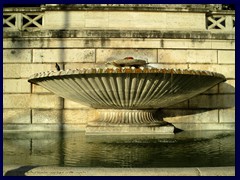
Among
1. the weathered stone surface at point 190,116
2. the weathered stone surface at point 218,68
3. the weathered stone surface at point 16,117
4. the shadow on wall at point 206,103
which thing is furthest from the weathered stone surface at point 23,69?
the weathered stone surface at point 218,68

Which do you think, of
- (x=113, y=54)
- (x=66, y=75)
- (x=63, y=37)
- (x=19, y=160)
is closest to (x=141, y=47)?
(x=113, y=54)

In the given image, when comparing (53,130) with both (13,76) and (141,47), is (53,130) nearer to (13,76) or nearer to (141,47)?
(13,76)

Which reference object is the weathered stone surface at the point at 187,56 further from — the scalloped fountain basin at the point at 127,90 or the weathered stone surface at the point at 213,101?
the scalloped fountain basin at the point at 127,90

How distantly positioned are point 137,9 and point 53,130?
12.1 feet

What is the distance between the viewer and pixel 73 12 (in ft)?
26.3

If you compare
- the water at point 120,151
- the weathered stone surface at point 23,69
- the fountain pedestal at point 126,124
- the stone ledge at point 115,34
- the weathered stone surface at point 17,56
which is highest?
the stone ledge at point 115,34

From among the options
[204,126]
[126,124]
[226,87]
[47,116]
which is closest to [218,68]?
[226,87]

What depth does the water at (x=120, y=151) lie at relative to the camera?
4055 millimetres

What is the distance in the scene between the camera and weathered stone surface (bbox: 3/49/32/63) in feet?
25.6

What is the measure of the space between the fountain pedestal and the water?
7.7 inches

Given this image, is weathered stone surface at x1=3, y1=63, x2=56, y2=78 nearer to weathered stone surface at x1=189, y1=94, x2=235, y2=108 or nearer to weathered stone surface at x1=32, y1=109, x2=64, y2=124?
weathered stone surface at x1=32, y1=109, x2=64, y2=124

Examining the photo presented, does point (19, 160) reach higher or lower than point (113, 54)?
lower

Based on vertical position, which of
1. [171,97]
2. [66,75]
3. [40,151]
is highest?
[66,75]

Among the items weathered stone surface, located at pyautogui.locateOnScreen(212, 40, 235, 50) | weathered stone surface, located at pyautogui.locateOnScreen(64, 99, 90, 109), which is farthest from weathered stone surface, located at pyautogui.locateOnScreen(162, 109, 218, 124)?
weathered stone surface, located at pyautogui.locateOnScreen(64, 99, 90, 109)
